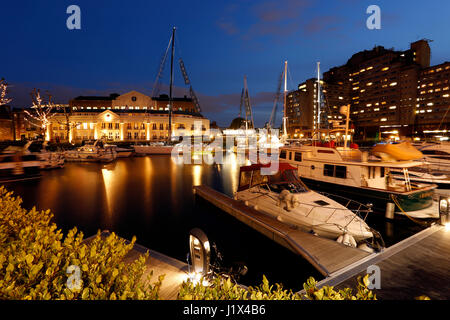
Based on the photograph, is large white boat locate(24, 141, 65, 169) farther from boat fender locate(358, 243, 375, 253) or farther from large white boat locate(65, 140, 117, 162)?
boat fender locate(358, 243, 375, 253)

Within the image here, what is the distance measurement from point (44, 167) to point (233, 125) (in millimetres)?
160004

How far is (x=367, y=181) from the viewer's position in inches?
546

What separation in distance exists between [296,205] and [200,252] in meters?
5.99

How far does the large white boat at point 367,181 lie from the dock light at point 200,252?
11890mm

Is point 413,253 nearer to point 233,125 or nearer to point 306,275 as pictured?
point 306,275

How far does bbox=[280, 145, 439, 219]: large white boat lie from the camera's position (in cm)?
1248

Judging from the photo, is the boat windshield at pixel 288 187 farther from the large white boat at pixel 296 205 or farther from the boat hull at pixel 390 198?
the boat hull at pixel 390 198

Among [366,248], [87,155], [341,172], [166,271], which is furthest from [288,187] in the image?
[87,155]

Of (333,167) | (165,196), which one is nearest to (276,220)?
(333,167)

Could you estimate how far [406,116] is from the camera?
112875 millimetres

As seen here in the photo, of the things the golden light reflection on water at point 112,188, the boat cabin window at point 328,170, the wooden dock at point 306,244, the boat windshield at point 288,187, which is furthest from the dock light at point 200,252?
the boat cabin window at point 328,170

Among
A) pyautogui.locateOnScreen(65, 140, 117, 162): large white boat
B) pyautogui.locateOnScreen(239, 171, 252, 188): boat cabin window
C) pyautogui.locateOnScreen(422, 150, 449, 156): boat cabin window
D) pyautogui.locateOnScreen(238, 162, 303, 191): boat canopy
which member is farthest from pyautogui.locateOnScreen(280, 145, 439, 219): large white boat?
pyautogui.locateOnScreen(65, 140, 117, 162): large white boat

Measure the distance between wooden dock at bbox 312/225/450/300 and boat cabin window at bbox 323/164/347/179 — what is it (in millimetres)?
7270

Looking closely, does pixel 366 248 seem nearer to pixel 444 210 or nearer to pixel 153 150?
pixel 444 210
